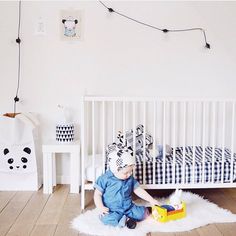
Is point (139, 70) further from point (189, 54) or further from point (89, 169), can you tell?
point (89, 169)

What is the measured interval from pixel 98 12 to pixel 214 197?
1790 mm

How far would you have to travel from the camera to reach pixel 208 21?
9.36 feet

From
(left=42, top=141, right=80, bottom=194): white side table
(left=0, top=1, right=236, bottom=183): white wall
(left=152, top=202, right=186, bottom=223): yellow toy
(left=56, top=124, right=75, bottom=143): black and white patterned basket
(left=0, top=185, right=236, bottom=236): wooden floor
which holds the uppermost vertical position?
(left=0, top=1, right=236, bottom=183): white wall

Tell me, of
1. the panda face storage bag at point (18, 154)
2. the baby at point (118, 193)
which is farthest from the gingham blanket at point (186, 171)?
the panda face storage bag at point (18, 154)

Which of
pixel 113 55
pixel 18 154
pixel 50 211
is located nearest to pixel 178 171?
pixel 50 211

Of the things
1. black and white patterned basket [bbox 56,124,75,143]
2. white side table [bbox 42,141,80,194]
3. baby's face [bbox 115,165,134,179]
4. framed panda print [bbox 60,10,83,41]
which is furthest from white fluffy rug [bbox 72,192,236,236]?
framed panda print [bbox 60,10,83,41]

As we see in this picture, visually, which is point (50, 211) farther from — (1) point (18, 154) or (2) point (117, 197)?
(1) point (18, 154)

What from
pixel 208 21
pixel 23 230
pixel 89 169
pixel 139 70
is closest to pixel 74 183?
pixel 89 169

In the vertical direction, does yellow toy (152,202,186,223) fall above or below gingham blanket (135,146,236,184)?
below

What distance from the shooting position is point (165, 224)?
203 cm

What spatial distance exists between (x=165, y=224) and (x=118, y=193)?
0.35 m

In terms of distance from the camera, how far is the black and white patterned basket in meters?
2.71

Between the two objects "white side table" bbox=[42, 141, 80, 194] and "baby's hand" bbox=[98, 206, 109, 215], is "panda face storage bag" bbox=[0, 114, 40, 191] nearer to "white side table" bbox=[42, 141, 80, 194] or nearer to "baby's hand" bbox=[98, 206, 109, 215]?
"white side table" bbox=[42, 141, 80, 194]

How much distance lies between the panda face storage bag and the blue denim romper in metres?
0.76
